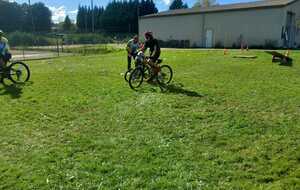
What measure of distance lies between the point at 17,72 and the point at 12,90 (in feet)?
4.64

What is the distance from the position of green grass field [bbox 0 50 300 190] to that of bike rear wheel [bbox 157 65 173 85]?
0.74 m

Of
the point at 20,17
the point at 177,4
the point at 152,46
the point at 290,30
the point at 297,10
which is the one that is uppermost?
the point at 177,4

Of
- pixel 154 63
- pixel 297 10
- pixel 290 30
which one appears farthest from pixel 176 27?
pixel 154 63

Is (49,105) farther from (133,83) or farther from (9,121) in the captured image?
(133,83)

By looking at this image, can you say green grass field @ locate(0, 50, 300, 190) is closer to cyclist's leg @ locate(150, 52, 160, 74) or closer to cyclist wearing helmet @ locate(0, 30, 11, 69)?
cyclist's leg @ locate(150, 52, 160, 74)

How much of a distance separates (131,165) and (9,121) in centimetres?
354

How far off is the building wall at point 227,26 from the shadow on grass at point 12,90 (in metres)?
27.9

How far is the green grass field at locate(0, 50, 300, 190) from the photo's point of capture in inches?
172

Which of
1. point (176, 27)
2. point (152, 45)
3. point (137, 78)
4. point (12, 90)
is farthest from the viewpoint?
point (176, 27)

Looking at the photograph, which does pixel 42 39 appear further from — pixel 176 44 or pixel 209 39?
pixel 209 39

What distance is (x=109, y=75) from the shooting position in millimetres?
14352

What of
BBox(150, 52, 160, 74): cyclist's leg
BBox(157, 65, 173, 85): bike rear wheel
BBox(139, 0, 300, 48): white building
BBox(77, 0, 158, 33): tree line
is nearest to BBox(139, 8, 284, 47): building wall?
BBox(139, 0, 300, 48): white building

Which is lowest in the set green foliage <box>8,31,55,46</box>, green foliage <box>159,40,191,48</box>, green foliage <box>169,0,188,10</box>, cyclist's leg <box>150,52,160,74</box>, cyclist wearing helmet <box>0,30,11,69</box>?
cyclist's leg <box>150,52,160,74</box>

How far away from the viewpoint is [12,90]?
10.8m
